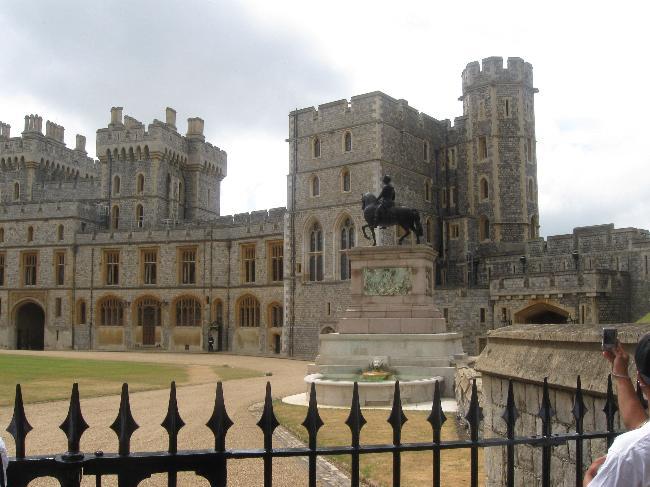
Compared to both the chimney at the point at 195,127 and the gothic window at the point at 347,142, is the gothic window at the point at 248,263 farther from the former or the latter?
the chimney at the point at 195,127

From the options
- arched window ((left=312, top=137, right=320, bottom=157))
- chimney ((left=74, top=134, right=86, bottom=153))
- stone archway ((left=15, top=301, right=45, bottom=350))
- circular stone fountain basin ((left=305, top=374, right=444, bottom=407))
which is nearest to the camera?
circular stone fountain basin ((left=305, top=374, right=444, bottom=407))

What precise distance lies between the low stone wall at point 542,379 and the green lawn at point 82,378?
430 inches

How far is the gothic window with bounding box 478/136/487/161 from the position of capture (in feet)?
136

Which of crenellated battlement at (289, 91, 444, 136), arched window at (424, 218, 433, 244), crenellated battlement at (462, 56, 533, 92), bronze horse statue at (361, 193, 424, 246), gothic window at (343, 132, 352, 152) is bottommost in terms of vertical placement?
bronze horse statue at (361, 193, 424, 246)

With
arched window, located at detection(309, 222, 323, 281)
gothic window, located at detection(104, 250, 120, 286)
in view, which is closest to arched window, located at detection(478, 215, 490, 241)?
arched window, located at detection(309, 222, 323, 281)

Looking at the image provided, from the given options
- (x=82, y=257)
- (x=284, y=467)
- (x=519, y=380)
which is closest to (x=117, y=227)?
(x=82, y=257)

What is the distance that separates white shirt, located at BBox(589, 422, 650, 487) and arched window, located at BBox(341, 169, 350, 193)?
3432cm

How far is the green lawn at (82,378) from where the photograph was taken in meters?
15.9

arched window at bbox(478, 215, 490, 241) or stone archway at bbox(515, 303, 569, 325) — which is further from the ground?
arched window at bbox(478, 215, 490, 241)

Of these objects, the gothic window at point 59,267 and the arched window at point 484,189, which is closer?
the arched window at point 484,189

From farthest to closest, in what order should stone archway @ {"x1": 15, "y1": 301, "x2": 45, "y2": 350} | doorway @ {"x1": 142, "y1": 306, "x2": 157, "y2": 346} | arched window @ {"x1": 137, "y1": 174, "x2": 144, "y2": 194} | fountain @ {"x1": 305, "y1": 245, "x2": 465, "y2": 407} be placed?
1. arched window @ {"x1": 137, "y1": 174, "x2": 144, "y2": 194}
2. stone archway @ {"x1": 15, "y1": 301, "x2": 45, "y2": 350}
3. doorway @ {"x1": 142, "y1": 306, "x2": 157, "y2": 346}
4. fountain @ {"x1": 305, "y1": 245, "x2": 465, "y2": 407}

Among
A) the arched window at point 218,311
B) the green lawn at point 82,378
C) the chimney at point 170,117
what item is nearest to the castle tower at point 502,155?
the arched window at point 218,311

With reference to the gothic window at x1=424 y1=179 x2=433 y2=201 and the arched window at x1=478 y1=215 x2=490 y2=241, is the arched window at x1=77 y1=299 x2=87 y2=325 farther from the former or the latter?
the arched window at x1=478 y1=215 x2=490 y2=241

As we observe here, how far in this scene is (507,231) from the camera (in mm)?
40250
